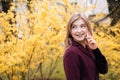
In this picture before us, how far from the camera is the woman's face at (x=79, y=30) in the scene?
3.01 metres

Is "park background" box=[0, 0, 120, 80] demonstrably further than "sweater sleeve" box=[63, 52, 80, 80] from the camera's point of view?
Yes

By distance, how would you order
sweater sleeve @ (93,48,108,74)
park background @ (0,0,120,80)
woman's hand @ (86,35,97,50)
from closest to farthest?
1. woman's hand @ (86,35,97,50)
2. sweater sleeve @ (93,48,108,74)
3. park background @ (0,0,120,80)

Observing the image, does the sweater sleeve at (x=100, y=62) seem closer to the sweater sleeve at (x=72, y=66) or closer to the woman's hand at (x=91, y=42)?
the woman's hand at (x=91, y=42)

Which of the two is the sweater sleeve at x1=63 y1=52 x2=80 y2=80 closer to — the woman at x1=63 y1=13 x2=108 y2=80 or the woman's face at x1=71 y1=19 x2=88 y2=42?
the woman at x1=63 y1=13 x2=108 y2=80

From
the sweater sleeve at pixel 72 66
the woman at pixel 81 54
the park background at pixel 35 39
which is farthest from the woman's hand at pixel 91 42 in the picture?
the park background at pixel 35 39

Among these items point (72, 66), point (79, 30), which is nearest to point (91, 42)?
point (79, 30)

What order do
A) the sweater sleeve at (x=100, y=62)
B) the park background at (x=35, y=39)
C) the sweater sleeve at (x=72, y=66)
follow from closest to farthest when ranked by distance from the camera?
the sweater sleeve at (x=72, y=66) → the sweater sleeve at (x=100, y=62) → the park background at (x=35, y=39)

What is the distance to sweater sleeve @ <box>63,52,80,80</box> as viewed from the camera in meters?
2.82

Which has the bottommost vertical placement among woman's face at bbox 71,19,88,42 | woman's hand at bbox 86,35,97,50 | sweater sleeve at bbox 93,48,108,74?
sweater sleeve at bbox 93,48,108,74

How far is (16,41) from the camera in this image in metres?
6.42

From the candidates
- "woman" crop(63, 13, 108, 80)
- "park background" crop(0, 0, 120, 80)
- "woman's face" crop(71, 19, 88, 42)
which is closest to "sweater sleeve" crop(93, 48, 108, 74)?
"woman" crop(63, 13, 108, 80)

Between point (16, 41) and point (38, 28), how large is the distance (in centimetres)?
49

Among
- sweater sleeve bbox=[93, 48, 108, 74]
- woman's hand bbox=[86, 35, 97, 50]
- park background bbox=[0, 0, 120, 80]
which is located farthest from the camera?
park background bbox=[0, 0, 120, 80]

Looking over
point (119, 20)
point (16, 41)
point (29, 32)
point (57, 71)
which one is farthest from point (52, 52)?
point (57, 71)
